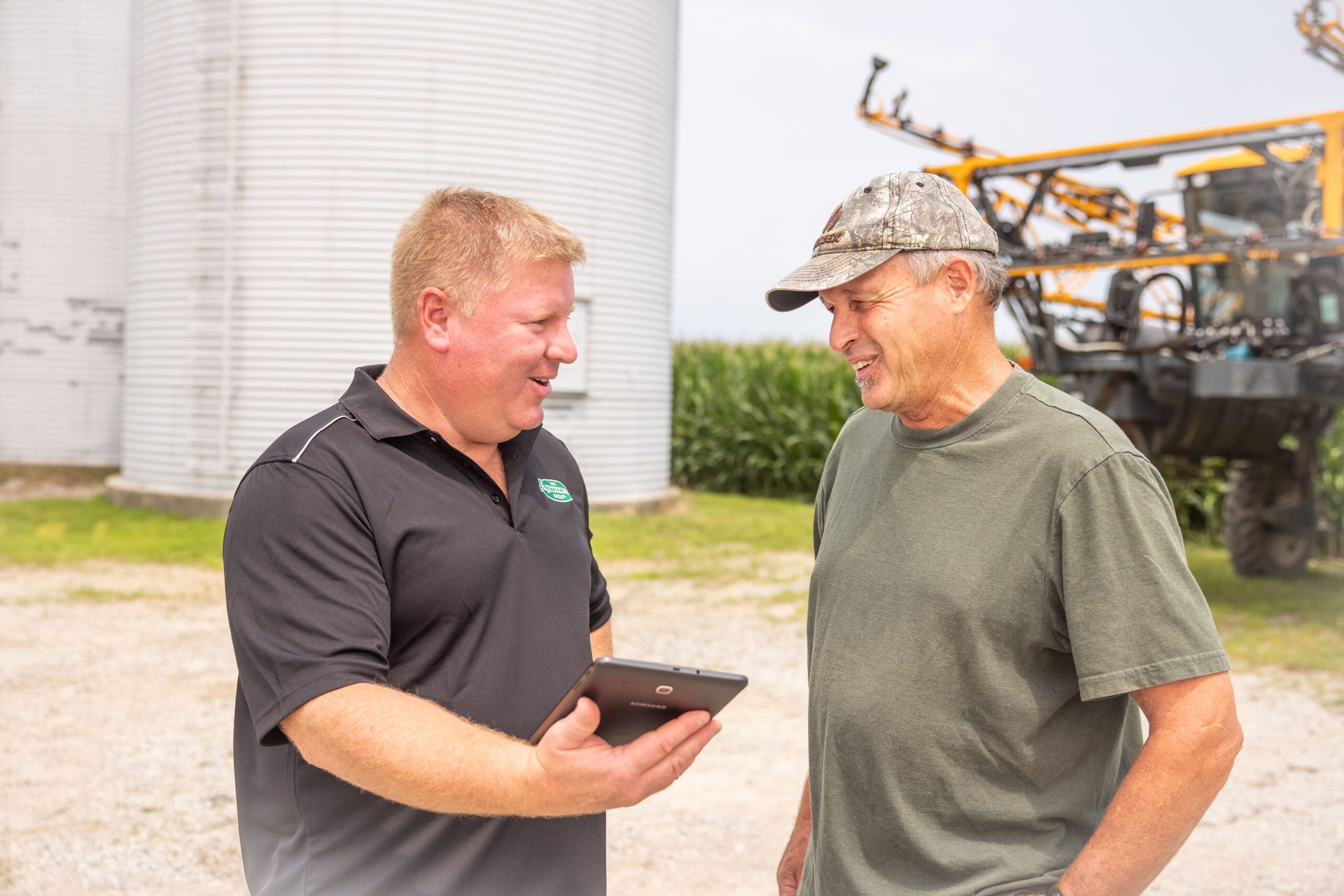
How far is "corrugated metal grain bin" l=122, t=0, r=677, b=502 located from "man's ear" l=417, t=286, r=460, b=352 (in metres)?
10.6

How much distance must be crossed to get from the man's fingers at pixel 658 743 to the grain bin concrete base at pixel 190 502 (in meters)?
11.5

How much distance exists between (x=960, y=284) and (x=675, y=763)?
103 cm

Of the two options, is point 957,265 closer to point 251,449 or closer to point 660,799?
point 660,799

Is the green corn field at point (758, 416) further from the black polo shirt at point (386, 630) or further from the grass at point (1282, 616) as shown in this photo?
the black polo shirt at point (386, 630)

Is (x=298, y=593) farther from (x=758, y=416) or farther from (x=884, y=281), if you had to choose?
(x=758, y=416)

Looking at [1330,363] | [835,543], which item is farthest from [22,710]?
[1330,363]

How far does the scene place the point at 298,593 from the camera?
5.94ft

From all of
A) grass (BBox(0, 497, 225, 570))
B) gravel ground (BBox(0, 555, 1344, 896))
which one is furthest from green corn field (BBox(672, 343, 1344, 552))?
gravel ground (BBox(0, 555, 1344, 896))

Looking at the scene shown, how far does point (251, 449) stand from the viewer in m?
12.9

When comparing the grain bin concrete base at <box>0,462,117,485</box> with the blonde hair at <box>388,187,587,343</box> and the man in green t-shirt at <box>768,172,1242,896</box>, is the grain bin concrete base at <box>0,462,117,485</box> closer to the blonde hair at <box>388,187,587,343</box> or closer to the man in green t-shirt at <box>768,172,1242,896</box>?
the blonde hair at <box>388,187,587,343</box>

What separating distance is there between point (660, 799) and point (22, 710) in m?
3.83

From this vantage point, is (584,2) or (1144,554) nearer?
(1144,554)

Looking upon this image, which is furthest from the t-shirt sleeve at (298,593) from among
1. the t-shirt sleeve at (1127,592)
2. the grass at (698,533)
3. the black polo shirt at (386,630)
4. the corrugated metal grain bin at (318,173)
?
the corrugated metal grain bin at (318,173)

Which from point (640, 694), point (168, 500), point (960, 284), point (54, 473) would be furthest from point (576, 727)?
point (54, 473)
